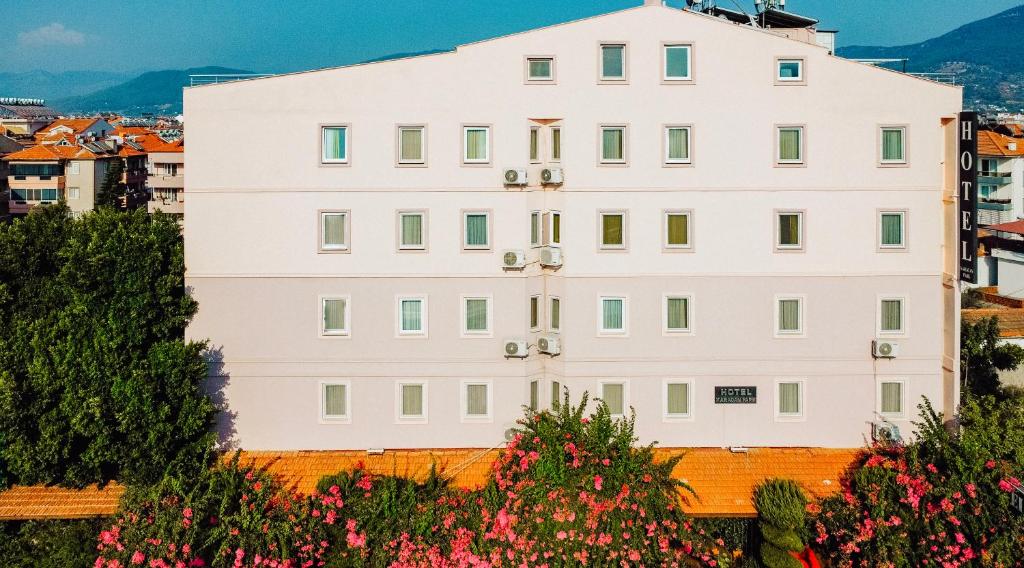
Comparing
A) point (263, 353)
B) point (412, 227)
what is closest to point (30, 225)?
point (263, 353)

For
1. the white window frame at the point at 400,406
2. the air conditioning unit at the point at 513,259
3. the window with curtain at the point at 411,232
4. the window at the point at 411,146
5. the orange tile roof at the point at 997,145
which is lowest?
the white window frame at the point at 400,406

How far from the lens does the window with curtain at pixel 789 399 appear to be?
71.5 feet

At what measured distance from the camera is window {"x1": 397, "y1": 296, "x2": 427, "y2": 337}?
70.6ft

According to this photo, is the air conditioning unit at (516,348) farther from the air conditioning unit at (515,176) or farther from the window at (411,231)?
the air conditioning unit at (515,176)

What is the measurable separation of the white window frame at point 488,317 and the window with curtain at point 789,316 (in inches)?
305

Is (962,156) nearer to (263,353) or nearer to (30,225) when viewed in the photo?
(263,353)

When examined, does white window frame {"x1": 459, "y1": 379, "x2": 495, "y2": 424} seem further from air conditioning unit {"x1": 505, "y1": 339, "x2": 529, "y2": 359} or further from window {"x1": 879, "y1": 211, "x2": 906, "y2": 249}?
window {"x1": 879, "y1": 211, "x2": 906, "y2": 249}

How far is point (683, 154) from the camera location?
838 inches

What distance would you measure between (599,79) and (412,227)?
20.6 ft

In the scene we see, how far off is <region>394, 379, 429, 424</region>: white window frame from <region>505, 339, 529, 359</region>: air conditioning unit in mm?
2440

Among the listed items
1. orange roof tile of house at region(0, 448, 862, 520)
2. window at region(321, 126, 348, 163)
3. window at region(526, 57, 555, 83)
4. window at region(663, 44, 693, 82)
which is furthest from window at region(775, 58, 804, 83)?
window at region(321, 126, 348, 163)

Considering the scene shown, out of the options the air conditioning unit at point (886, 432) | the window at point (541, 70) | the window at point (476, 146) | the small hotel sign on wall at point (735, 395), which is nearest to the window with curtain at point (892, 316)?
the air conditioning unit at point (886, 432)

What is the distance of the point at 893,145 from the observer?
21281 millimetres

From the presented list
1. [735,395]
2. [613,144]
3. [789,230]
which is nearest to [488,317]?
[613,144]
